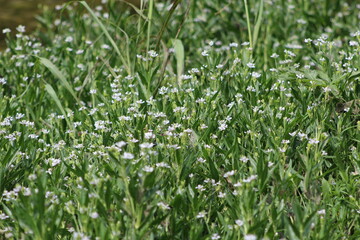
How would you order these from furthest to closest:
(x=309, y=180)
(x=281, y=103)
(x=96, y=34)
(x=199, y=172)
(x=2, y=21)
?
(x=2, y=21) < (x=96, y=34) < (x=281, y=103) < (x=199, y=172) < (x=309, y=180)

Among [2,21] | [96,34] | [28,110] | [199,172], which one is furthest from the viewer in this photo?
[2,21]

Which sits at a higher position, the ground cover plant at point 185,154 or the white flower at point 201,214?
the ground cover plant at point 185,154

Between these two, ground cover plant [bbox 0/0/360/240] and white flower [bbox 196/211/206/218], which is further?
white flower [bbox 196/211/206/218]

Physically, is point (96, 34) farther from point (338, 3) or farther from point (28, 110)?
point (338, 3)

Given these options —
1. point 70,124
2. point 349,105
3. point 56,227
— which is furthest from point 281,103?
point 56,227

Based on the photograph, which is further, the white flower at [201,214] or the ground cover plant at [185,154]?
the white flower at [201,214]

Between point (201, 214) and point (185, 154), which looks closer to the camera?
point (201, 214)

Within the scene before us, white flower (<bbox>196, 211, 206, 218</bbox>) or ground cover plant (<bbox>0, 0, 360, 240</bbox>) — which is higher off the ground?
ground cover plant (<bbox>0, 0, 360, 240</bbox>)

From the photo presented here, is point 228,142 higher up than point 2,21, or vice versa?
point 2,21
